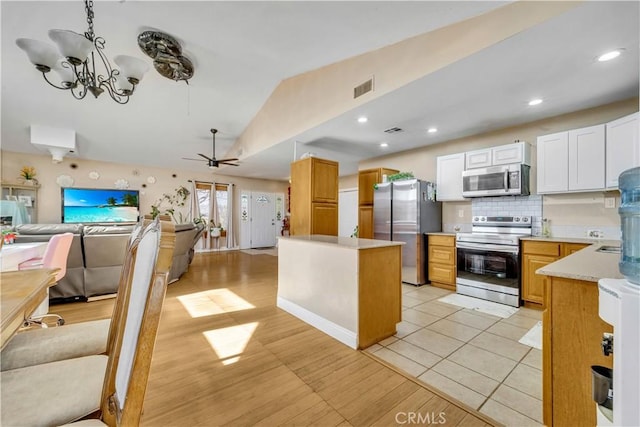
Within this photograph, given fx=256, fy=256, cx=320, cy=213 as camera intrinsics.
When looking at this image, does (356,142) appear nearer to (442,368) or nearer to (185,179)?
(442,368)

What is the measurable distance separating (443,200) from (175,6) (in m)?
4.40

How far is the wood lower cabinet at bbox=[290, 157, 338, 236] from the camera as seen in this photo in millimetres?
3906

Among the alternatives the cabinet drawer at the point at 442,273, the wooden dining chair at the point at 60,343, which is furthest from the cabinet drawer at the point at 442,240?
the wooden dining chair at the point at 60,343

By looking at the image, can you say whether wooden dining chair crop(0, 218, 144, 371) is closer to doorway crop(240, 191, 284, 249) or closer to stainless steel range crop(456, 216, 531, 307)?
stainless steel range crop(456, 216, 531, 307)

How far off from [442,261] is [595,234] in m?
1.78

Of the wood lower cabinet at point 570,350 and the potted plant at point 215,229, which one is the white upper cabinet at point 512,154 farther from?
the potted plant at point 215,229

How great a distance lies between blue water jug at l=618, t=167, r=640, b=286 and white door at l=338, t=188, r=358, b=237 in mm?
6555

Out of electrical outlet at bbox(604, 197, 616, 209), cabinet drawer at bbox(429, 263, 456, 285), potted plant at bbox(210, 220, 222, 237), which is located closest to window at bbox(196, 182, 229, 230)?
potted plant at bbox(210, 220, 222, 237)

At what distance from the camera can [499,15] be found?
1.92m

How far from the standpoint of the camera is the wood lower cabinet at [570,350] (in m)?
1.17

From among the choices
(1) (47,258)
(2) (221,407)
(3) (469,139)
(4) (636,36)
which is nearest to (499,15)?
(4) (636,36)

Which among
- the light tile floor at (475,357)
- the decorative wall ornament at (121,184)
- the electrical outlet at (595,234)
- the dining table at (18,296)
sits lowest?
the light tile floor at (475,357)

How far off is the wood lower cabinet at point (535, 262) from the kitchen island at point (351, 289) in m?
1.94

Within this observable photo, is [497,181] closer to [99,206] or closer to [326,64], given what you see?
[326,64]
